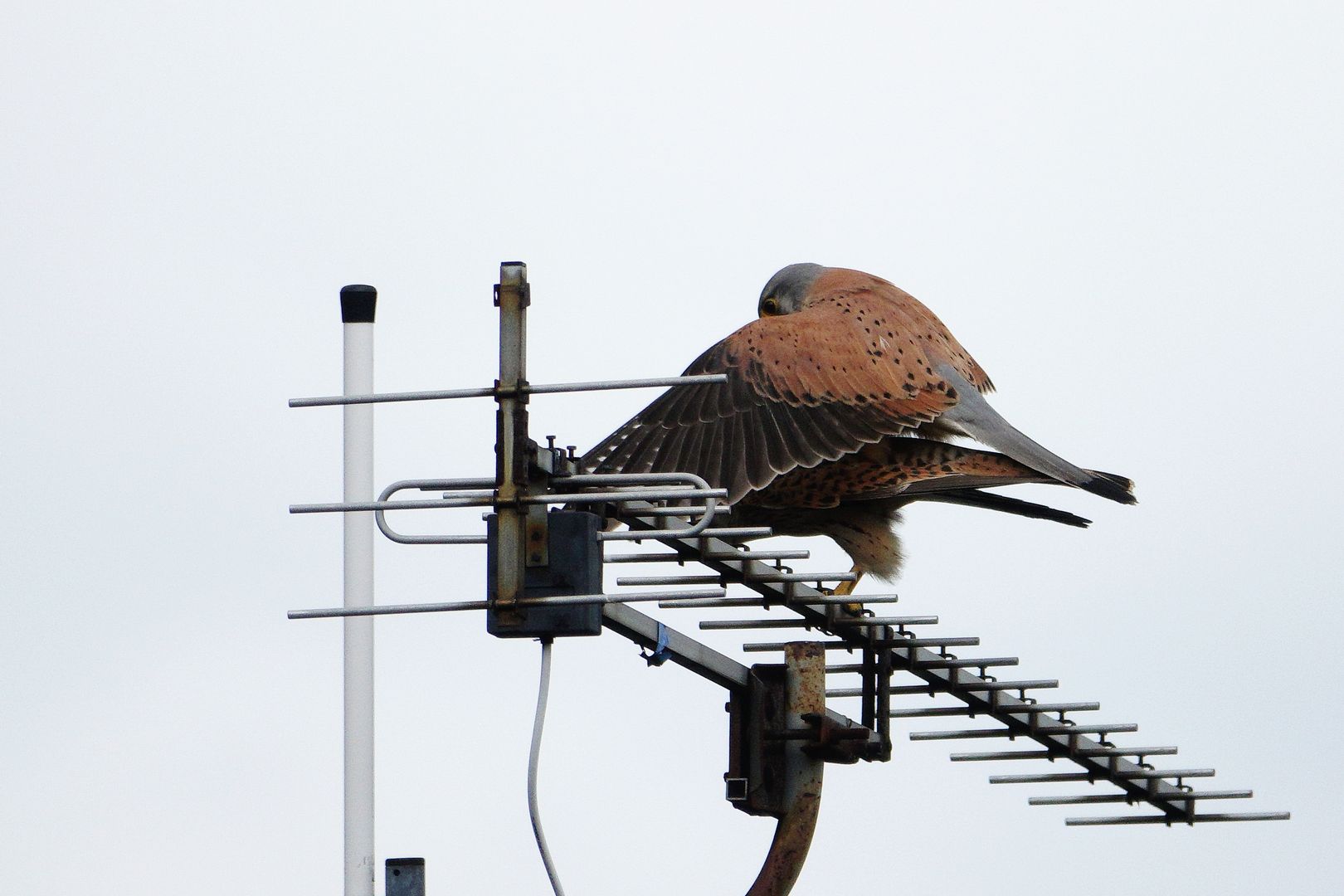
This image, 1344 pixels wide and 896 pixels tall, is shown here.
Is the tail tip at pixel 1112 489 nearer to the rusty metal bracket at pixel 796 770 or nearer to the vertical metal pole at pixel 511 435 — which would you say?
the rusty metal bracket at pixel 796 770

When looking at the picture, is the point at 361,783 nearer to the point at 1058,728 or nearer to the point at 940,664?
the point at 940,664

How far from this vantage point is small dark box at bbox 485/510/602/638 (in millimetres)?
4617

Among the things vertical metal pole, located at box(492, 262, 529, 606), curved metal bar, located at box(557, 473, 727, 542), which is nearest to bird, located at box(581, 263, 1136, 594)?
curved metal bar, located at box(557, 473, 727, 542)

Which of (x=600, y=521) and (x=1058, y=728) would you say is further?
(x=1058, y=728)

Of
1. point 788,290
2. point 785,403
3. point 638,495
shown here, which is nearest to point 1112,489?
point 785,403

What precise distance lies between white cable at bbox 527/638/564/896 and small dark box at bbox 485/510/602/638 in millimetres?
75

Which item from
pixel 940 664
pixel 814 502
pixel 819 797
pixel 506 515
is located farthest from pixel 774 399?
pixel 506 515

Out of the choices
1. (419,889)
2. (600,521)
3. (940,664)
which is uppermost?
(600,521)

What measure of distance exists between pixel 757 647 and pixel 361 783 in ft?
3.60

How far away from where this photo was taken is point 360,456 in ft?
17.1

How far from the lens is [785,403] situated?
7336 mm

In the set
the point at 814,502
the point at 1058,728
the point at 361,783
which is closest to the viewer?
the point at 361,783

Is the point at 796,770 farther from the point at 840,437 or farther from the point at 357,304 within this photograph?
the point at 840,437

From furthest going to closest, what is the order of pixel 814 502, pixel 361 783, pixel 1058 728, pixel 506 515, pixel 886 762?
pixel 814 502 → pixel 1058 728 → pixel 886 762 → pixel 361 783 → pixel 506 515
